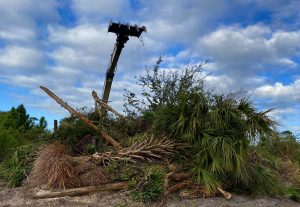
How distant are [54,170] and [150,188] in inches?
90.5

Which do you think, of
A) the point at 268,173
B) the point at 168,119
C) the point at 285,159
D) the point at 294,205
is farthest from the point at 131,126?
the point at 285,159

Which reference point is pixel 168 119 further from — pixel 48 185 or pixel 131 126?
pixel 48 185

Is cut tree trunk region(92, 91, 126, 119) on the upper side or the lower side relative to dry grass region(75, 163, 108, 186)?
upper

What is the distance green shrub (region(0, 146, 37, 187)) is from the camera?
11.0 meters

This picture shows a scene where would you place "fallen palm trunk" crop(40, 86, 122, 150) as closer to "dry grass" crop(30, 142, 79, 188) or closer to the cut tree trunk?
the cut tree trunk

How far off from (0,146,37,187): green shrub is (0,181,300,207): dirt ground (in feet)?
3.53

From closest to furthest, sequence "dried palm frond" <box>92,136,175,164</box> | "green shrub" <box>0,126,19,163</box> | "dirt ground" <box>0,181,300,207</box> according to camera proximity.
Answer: "dirt ground" <box>0,181,300,207</box> → "dried palm frond" <box>92,136,175,164</box> → "green shrub" <box>0,126,19,163</box>

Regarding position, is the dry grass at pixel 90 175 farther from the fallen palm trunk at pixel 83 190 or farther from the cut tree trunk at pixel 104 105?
the cut tree trunk at pixel 104 105

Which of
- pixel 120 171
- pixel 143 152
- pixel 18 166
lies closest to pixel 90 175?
pixel 120 171

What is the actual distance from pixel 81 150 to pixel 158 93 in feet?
12.6

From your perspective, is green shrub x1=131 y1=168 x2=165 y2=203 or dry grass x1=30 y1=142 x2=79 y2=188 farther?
dry grass x1=30 y1=142 x2=79 y2=188

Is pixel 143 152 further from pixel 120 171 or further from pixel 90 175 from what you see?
pixel 90 175

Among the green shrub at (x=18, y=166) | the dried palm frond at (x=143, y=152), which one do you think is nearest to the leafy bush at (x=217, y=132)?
the dried palm frond at (x=143, y=152)

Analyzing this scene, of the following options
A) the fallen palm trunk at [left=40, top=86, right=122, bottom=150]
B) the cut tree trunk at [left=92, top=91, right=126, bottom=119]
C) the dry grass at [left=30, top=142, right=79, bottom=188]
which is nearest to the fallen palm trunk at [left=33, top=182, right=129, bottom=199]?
the dry grass at [left=30, top=142, right=79, bottom=188]
